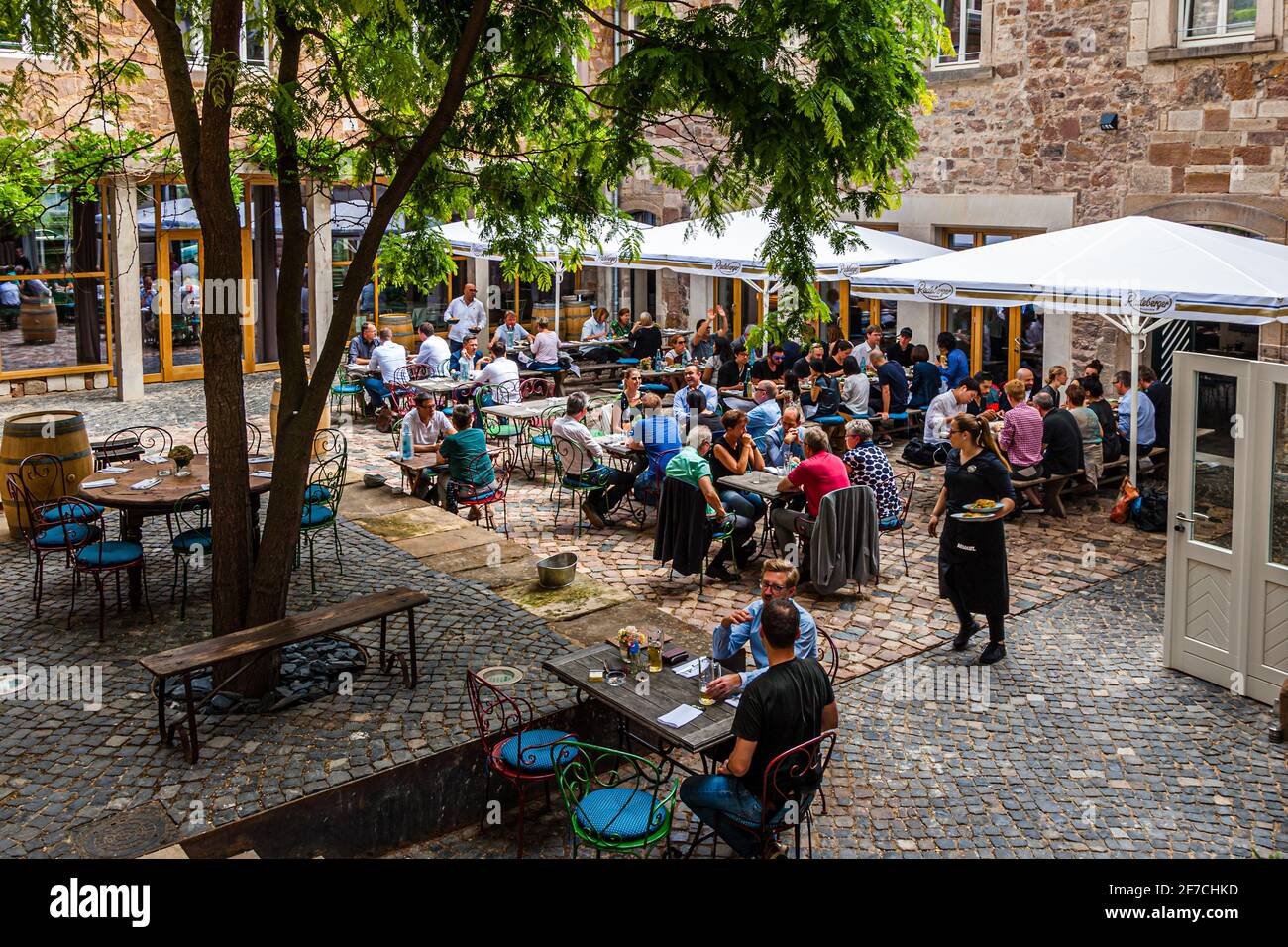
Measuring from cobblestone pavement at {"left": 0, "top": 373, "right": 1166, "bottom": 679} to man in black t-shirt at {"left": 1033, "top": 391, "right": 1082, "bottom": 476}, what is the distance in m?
0.53

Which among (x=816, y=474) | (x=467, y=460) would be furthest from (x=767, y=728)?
(x=467, y=460)

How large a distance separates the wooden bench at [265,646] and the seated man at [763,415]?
525cm

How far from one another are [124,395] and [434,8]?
11828mm

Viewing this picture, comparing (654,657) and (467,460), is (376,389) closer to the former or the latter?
(467,460)

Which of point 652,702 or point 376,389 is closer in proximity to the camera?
point 652,702

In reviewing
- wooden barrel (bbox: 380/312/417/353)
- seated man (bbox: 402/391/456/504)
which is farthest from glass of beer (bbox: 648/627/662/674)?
wooden barrel (bbox: 380/312/417/353)

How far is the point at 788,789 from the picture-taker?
620 cm

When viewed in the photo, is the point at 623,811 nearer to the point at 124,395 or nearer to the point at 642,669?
the point at 642,669

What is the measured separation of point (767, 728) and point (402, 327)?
19876 millimetres

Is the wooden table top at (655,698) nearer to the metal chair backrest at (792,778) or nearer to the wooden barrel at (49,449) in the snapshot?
the metal chair backrest at (792,778)

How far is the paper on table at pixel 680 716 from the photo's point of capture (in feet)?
21.7

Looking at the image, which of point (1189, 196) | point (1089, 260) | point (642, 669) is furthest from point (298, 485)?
point (1189, 196)

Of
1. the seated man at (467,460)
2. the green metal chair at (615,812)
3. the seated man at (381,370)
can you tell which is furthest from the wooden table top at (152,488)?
the seated man at (381,370)

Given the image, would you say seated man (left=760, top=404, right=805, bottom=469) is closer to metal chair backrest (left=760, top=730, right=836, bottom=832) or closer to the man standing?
metal chair backrest (left=760, top=730, right=836, bottom=832)
